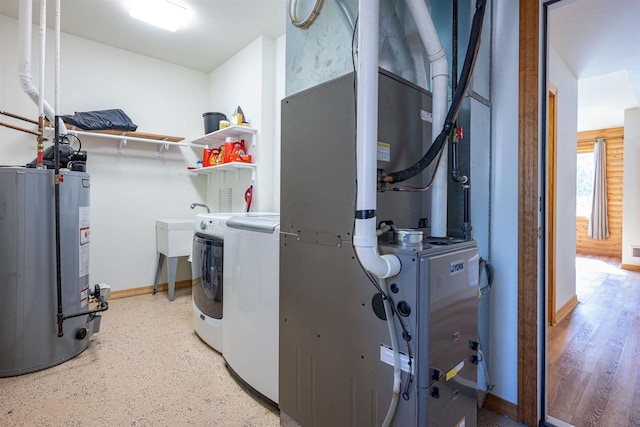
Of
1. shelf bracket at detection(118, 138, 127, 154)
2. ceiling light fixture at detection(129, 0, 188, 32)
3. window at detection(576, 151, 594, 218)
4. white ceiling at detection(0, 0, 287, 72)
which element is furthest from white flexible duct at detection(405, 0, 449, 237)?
window at detection(576, 151, 594, 218)

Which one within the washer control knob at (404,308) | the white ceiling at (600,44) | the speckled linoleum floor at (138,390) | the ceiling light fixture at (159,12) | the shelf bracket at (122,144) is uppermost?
the ceiling light fixture at (159,12)

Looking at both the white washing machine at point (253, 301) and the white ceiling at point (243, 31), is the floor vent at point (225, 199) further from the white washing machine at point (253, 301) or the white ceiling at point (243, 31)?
the white washing machine at point (253, 301)

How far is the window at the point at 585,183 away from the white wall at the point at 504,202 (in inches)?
257

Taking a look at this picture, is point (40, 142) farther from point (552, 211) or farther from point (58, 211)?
point (552, 211)

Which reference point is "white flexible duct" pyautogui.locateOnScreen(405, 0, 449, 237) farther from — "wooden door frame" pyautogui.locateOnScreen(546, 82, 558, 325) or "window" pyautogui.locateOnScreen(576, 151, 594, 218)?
"window" pyautogui.locateOnScreen(576, 151, 594, 218)

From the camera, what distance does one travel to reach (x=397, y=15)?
1331 millimetres

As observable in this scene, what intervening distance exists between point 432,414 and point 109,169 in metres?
3.60

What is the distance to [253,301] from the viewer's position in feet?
5.54

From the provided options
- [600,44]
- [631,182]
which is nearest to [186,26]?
[600,44]

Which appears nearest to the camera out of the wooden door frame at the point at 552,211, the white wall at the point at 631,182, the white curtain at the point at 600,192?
the wooden door frame at the point at 552,211

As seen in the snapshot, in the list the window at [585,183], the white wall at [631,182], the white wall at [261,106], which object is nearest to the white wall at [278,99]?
the white wall at [261,106]

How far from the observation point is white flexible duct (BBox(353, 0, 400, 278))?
0.97 m

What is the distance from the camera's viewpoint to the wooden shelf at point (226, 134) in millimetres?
2963

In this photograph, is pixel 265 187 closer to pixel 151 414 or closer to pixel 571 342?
pixel 151 414
